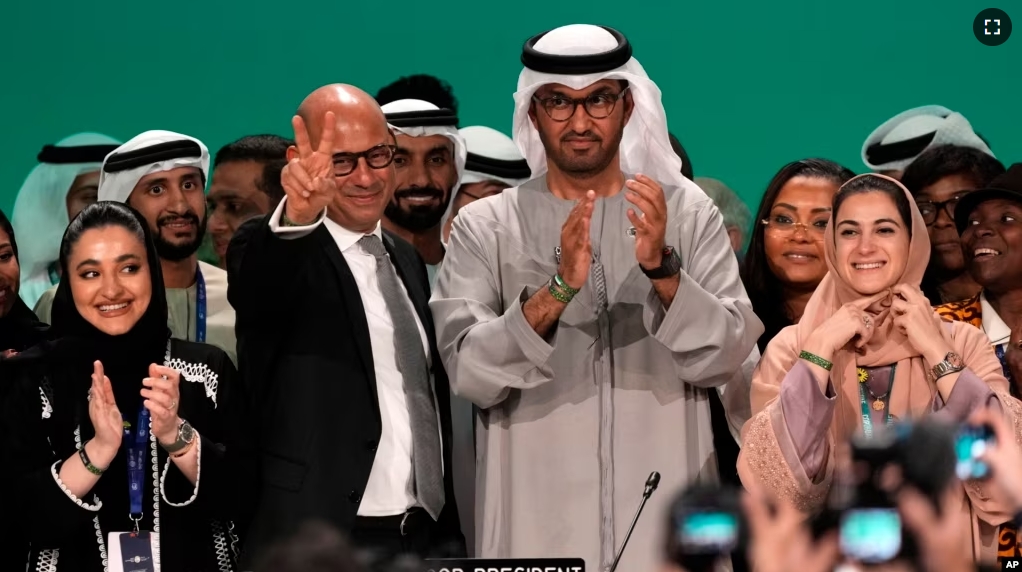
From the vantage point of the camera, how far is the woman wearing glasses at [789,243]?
509 cm

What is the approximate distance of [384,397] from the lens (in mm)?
4457

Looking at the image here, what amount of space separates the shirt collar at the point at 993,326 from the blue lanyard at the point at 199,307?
2291 millimetres

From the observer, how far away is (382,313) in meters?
4.54

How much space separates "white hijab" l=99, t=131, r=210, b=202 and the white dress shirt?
93 centimetres

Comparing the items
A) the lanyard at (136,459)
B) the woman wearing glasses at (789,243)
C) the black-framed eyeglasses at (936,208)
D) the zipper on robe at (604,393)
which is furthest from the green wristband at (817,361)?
the lanyard at (136,459)

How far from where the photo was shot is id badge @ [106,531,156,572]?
412 cm

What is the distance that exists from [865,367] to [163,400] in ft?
5.99

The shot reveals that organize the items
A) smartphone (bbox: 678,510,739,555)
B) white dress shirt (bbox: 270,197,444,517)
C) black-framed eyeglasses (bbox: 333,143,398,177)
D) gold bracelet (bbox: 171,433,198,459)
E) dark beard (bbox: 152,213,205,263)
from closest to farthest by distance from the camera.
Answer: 1. smartphone (bbox: 678,510,739,555)
2. gold bracelet (bbox: 171,433,198,459)
3. white dress shirt (bbox: 270,197,444,517)
4. black-framed eyeglasses (bbox: 333,143,398,177)
5. dark beard (bbox: 152,213,205,263)

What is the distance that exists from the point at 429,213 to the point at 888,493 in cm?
312

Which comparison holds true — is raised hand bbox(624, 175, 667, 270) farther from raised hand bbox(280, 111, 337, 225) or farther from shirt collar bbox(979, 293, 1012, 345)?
shirt collar bbox(979, 293, 1012, 345)

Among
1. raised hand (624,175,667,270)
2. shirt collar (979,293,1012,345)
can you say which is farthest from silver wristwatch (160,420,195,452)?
shirt collar (979,293,1012,345)

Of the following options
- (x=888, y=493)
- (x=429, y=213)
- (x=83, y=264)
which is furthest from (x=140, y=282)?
(x=888, y=493)

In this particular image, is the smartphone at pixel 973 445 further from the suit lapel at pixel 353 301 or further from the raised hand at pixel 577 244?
the suit lapel at pixel 353 301

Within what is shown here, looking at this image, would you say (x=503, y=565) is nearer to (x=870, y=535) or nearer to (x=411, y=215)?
(x=870, y=535)
